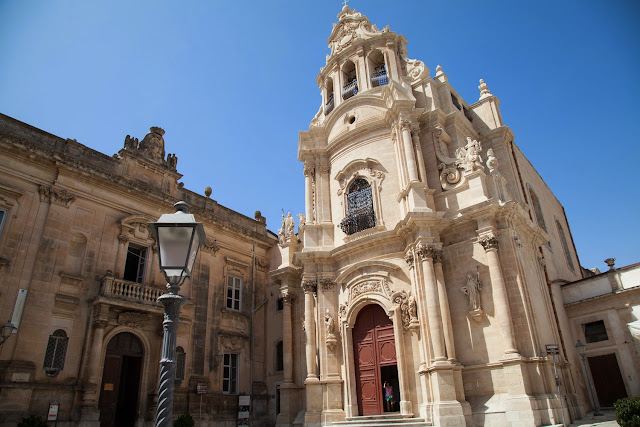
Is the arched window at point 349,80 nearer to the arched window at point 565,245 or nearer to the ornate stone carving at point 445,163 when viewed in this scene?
the ornate stone carving at point 445,163

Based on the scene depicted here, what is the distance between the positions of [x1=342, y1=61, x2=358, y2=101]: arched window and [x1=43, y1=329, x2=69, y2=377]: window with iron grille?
15.9 metres

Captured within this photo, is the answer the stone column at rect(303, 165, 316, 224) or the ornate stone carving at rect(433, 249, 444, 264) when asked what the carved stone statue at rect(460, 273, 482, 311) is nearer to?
the ornate stone carving at rect(433, 249, 444, 264)

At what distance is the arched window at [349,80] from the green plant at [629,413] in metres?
16.4

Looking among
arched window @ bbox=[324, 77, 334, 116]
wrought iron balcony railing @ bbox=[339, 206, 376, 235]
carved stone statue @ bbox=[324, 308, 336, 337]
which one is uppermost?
arched window @ bbox=[324, 77, 334, 116]

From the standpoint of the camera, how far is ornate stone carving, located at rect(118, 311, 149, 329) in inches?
661

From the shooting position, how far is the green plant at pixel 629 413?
1005cm

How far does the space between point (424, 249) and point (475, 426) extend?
5666 mm

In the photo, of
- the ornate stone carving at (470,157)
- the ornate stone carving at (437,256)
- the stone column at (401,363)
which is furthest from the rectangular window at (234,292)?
the ornate stone carving at (470,157)

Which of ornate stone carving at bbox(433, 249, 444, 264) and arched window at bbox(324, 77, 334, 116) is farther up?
arched window at bbox(324, 77, 334, 116)

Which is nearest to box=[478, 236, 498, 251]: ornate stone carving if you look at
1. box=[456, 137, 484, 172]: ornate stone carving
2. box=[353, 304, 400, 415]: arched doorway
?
box=[456, 137, 484, 172]: ornate stone carving

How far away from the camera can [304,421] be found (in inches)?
647

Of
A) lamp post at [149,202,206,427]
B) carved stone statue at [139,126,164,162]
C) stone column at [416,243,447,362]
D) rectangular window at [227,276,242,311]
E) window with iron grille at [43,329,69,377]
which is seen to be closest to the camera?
lamp post at [149,202,206,427]

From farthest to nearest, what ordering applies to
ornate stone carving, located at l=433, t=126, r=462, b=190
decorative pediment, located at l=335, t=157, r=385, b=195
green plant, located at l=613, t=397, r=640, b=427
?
decorative pediment, located at l=335, t=157, r=385, b=195 → ornate stone carving, located at l=433, t=126, r=462, b=190 → green plant, located at l=613, t=397, r=640, b=427

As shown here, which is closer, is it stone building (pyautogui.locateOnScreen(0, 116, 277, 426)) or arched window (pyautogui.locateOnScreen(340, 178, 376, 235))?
stone building (pyautogui.locateOnScreen(0, 116, 277, 426))
